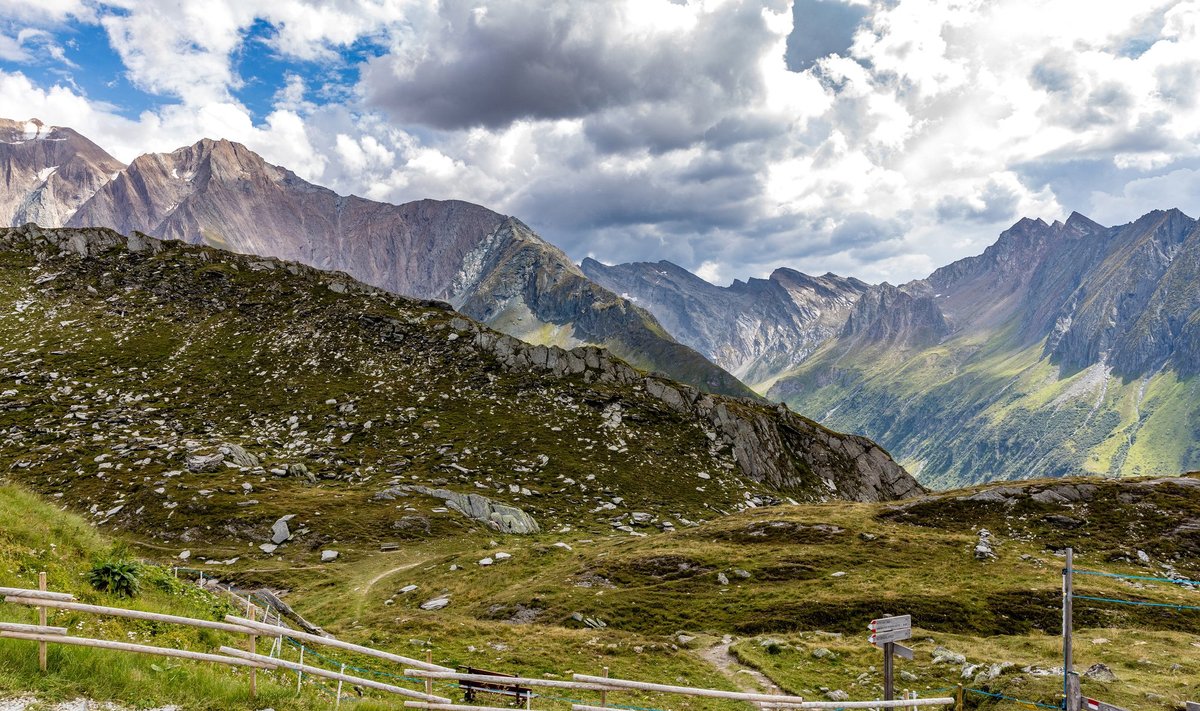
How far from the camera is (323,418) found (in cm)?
8169

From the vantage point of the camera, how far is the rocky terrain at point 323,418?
6203 centimetres

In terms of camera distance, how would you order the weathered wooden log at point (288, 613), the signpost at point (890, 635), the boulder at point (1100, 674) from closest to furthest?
the signpost at point (890, 635) < the boulder at point (1100, 674) < the weathered wooden log at point (288, 613)

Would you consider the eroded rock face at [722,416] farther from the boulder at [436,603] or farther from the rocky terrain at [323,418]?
the boulder at [436,603]

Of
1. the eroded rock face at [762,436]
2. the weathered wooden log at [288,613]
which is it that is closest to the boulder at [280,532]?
the weathered wooden log at [288,613]

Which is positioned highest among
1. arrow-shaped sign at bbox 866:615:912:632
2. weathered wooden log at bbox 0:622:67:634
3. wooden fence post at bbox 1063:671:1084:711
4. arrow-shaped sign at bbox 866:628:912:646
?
weathered wooden log at bbox 0:622:67:634

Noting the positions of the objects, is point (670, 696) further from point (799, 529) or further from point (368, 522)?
point (368, 522)

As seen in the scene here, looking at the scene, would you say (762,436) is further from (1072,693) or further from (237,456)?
(1072,693)

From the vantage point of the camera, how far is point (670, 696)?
25.8 m

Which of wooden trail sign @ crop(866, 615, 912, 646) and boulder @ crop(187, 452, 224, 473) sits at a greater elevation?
boulder @ crop(187, 452, 224, 473)

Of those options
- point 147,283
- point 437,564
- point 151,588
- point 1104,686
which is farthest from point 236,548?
point 147,283

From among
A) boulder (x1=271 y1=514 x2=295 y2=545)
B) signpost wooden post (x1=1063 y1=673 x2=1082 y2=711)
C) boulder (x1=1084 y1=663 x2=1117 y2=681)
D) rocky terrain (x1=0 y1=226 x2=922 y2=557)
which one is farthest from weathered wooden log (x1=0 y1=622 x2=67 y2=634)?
boulder (x1=271 y1=514 x2=295 y2=545)

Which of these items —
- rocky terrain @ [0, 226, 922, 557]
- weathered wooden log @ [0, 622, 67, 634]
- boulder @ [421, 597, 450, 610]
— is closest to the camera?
weathered wooden log @ [0, 622, 67, 634]

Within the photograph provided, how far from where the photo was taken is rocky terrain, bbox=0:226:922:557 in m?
62.0

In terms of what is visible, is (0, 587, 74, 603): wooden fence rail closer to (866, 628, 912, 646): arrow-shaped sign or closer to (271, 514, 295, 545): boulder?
(866, 628, 912, 646): arrow-shaped sign
